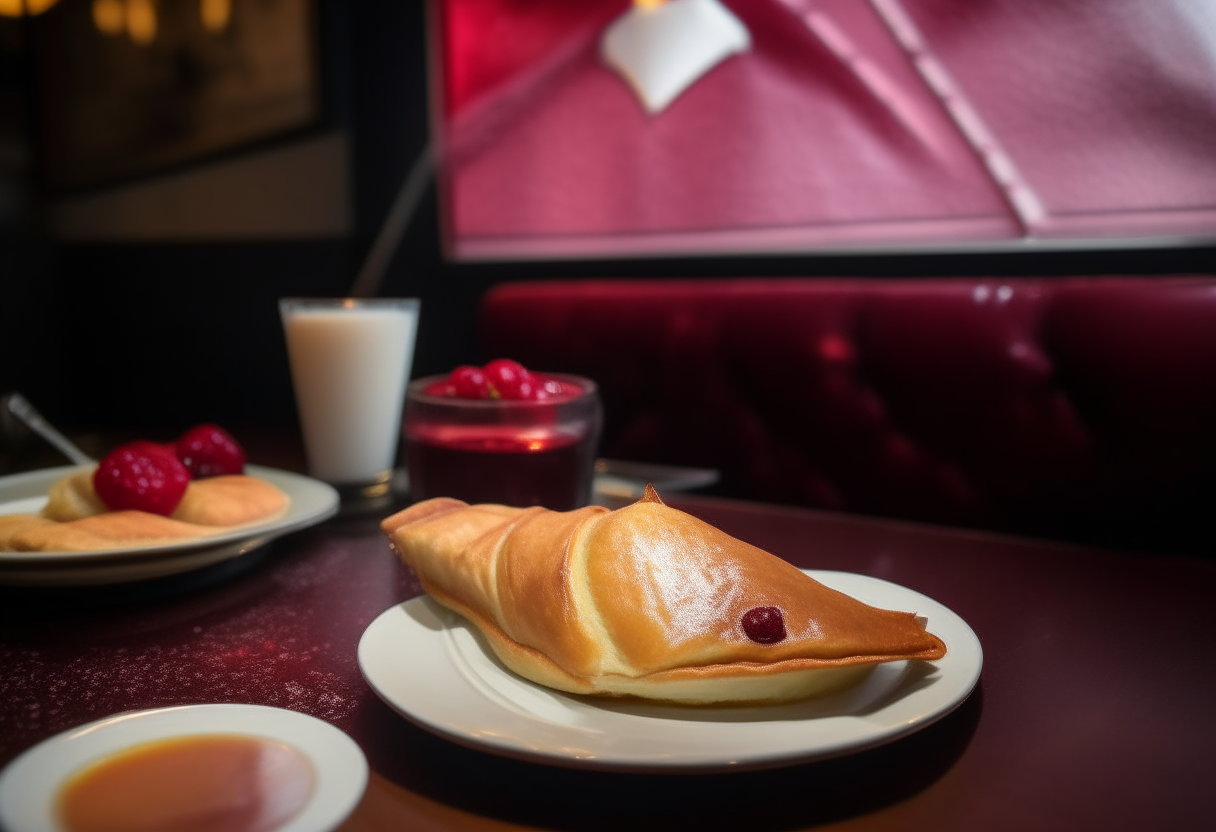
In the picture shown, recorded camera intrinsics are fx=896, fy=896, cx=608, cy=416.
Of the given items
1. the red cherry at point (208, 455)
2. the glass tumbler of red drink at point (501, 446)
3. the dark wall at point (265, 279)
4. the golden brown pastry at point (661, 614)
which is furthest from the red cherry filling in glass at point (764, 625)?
the dark wall at point (265, 279)

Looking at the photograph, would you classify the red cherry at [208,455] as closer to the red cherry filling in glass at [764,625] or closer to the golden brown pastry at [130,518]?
the golden brown pastry at [130,518]

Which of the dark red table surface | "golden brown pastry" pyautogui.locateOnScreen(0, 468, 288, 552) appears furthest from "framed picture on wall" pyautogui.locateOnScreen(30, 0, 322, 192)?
the dark red table surface

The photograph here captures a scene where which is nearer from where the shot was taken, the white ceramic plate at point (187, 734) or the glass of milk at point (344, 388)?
the white ceramic plate at point (187, 734)

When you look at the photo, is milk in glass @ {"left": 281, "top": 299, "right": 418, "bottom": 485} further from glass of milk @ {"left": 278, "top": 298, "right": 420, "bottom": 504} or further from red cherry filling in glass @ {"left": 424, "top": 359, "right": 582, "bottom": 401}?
red cherry filling in glass @ {"left": 424, "top": 359, "right": 582, "bottom": 401}

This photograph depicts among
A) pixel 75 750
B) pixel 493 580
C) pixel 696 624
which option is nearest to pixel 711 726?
pixel 696 624

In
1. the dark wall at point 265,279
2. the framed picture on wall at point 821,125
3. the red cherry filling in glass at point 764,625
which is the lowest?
the dark wall at point 265,279

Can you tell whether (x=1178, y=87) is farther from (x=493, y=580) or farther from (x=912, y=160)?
(x=493, y=580)

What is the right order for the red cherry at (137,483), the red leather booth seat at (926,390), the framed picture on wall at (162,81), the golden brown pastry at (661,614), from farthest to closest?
the framed picture on wall at (162,81), the red leather booth seat at (926,390), the red cherry at (137,483), the golden brown pastry at (661,614)
